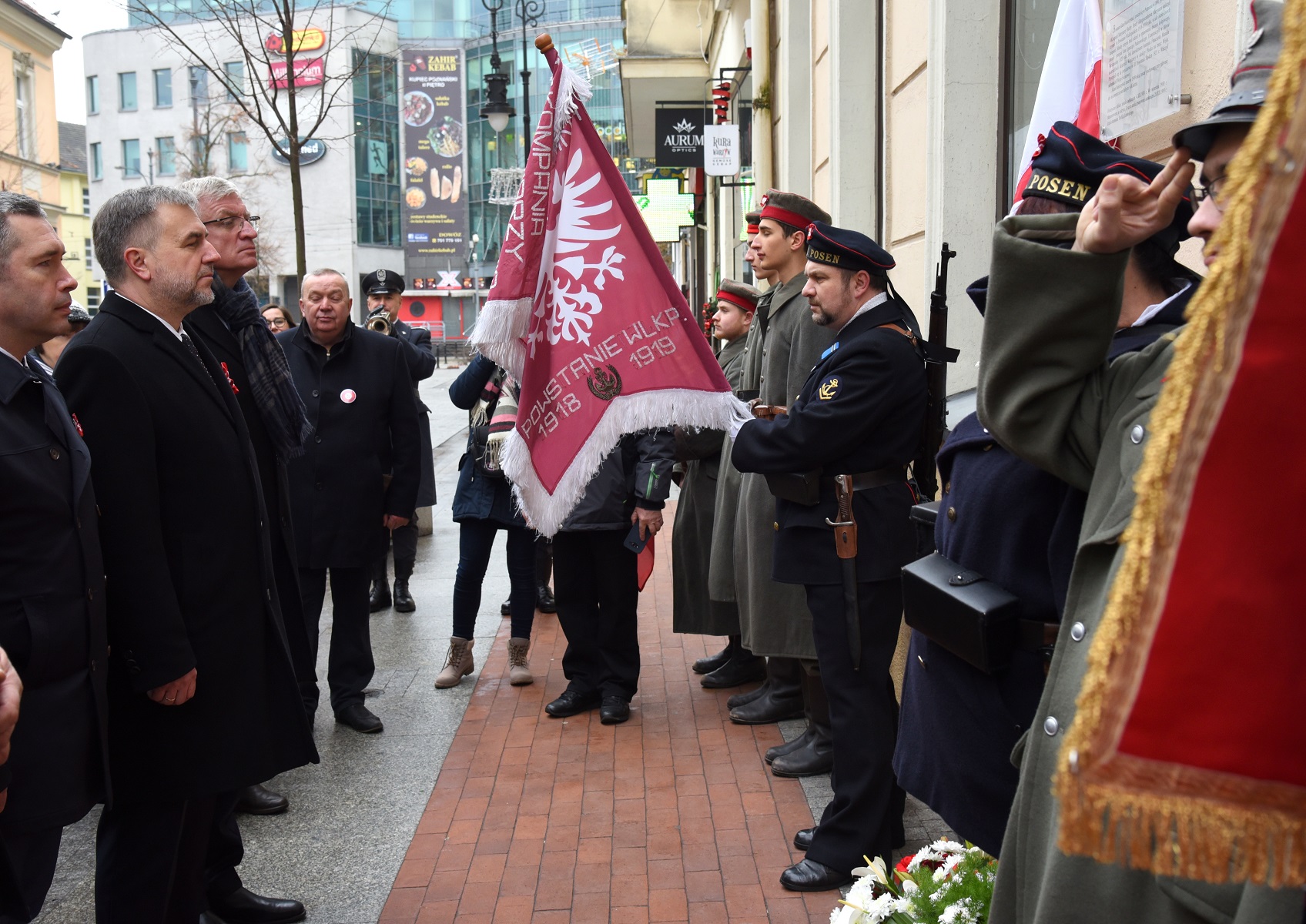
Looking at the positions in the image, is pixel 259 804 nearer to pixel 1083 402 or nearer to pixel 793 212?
pixel 793 212

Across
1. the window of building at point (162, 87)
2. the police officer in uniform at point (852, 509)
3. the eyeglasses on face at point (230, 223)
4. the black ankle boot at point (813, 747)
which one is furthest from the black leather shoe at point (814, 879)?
the window of building at point (162, 87)

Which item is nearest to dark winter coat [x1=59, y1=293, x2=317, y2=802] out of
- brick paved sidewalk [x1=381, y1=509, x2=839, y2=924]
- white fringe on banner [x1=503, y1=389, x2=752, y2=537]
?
brick paved sidewalk [x1=381, y1=509, x2=839, y2=924]

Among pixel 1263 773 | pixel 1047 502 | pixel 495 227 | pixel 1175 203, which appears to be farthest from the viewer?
pixel 495 227

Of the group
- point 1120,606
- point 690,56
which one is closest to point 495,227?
point 690,56

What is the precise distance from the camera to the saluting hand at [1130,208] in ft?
5.34

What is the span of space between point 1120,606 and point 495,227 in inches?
3111

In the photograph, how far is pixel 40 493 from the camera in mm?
2527

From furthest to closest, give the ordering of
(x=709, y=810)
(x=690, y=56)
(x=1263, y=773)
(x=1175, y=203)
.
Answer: (x=690, y=56)
(x=709, y=810)
(x=1175, y=203)
(x=1263, y=773)

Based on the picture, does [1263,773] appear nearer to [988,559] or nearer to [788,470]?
[988,559]

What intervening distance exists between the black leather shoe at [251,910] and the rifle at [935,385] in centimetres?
245

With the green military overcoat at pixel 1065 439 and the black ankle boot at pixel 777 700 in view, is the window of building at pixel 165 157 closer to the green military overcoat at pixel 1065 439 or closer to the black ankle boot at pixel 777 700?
the black ankle boot at pixel 777 700

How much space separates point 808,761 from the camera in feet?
15.3

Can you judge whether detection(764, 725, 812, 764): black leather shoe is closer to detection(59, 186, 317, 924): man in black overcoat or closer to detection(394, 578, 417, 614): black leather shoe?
detection(59, 186, 317, 924): man in black overcoat

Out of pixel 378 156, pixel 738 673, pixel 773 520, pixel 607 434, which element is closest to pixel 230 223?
pixel 607 434
